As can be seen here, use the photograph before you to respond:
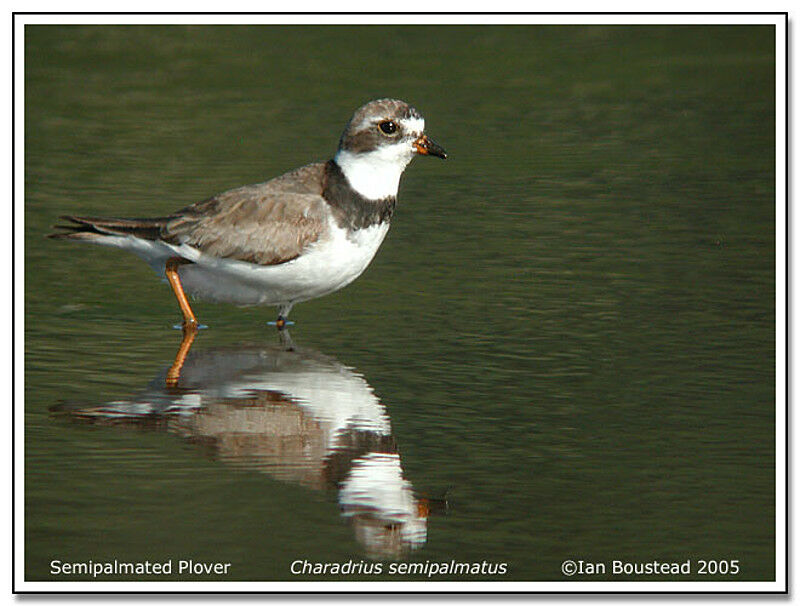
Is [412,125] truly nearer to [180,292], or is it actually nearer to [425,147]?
[425,147]

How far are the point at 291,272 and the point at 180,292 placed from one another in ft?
4.02

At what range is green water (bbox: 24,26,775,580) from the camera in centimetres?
838

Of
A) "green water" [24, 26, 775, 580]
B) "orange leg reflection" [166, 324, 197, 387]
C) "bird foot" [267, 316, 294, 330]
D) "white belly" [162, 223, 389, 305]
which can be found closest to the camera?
"green water" [24, 26, 775, 580]

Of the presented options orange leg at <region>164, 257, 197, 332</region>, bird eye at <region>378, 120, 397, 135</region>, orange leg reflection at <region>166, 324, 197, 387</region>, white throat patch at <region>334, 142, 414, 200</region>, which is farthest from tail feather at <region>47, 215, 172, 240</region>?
bird eye at <region>378, 120, 397, 135</region>

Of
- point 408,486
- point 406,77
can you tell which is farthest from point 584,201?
point 408,486

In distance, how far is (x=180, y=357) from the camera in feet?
38.5

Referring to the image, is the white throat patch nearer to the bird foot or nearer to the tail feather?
the bird foot

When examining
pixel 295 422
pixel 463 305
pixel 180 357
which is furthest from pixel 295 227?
pixel 295 422

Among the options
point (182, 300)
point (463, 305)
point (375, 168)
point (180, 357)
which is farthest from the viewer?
point (463, 305)

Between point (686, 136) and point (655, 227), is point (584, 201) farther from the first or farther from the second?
point (686, 136)

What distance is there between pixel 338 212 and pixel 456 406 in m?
2.51

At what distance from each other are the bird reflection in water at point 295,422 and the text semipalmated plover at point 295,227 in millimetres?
715

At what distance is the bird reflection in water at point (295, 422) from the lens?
8.55 metres

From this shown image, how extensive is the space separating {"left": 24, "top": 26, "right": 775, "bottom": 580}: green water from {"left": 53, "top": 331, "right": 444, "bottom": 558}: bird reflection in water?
0.06m
